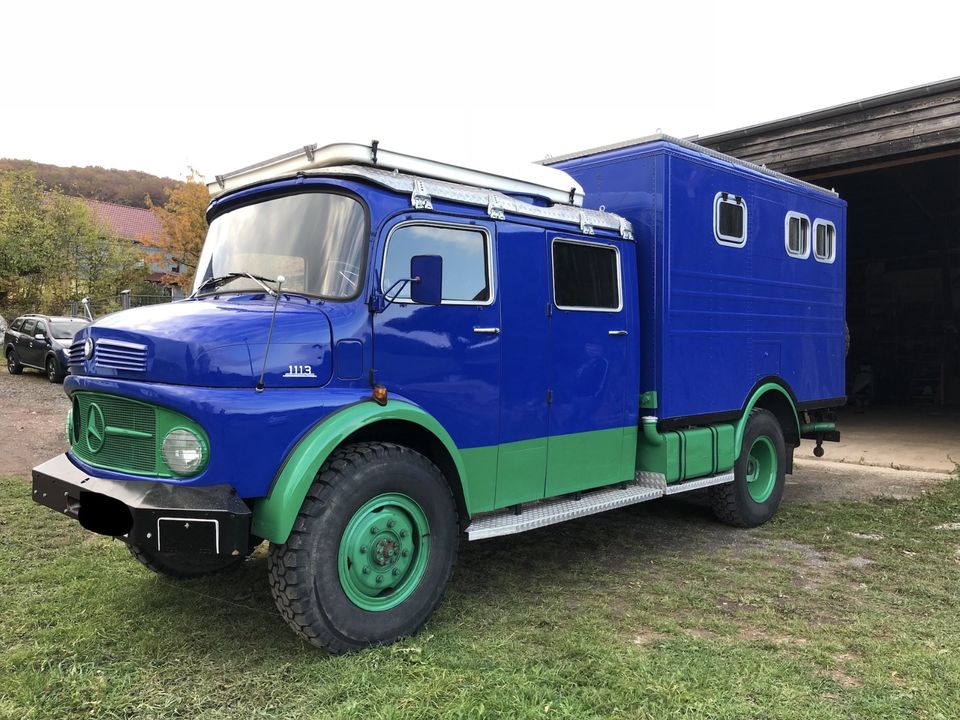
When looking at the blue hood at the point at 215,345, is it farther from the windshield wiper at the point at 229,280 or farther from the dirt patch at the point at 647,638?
the dirt patch at the point at 647,638

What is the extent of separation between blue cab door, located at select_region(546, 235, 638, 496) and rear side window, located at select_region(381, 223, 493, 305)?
61cm

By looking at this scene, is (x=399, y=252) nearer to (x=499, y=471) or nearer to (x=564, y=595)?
(x=499, y=471)

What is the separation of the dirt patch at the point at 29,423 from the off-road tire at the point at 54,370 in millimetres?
171

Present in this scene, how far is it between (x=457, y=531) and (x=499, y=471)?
480 mm

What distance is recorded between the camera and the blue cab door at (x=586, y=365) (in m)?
4.91

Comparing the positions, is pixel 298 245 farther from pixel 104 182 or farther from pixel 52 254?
pixel 104 182

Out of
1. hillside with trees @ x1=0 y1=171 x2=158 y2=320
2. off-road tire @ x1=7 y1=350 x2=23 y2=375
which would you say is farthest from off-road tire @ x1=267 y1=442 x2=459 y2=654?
hillside with trees @ x1=0 y1=171 x2=158 y2=320

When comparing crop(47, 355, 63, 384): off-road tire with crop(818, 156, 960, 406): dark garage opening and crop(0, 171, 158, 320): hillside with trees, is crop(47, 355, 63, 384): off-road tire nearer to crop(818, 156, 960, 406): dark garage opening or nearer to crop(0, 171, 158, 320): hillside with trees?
crop(0, 171, 158, 320): hillside with trees

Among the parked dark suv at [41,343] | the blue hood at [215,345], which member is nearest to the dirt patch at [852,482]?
the blue hood at [215,345]

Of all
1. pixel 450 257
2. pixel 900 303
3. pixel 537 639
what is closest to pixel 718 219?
pixel 450 257

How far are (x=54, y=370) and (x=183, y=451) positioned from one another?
1625 cm

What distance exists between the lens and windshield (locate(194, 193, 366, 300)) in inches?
157

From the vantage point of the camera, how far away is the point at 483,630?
4109 millimetres

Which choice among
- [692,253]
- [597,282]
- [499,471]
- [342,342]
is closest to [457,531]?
[499,471]
